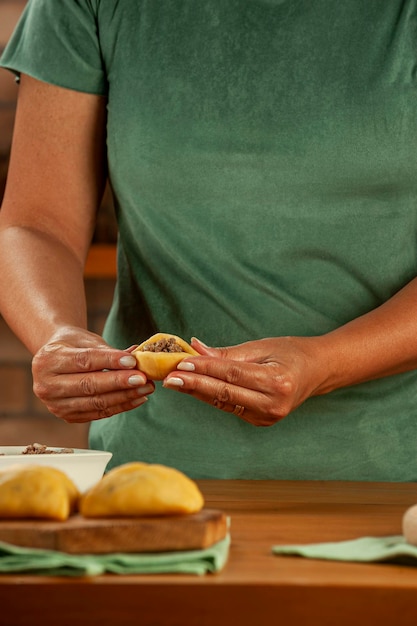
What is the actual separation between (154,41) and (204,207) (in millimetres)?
222

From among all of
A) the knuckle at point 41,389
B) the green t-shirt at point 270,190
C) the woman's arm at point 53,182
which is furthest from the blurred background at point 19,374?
the knuckle at point 41,389

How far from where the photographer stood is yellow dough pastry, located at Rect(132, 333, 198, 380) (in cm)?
101

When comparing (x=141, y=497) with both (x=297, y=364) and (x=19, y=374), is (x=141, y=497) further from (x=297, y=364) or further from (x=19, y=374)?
(x=19, y=374)

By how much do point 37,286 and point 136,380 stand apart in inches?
10.6

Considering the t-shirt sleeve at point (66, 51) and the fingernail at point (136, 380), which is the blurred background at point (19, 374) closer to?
the t-shirt sleeve at point (66, 51)

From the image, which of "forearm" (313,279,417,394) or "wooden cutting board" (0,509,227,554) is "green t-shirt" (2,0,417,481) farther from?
"wooden cutting board" (0,509,227,554)

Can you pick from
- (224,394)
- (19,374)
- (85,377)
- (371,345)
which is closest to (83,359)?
(85,377)

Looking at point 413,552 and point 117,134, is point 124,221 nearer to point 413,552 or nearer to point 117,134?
point 117,134

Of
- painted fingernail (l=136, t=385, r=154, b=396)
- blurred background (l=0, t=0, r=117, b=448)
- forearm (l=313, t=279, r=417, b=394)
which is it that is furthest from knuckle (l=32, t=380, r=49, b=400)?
blurred background (l=0, t=0, r=117, b=448)

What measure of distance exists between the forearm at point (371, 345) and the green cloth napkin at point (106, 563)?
1.71ft

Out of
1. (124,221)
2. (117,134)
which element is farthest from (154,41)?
(124,221)

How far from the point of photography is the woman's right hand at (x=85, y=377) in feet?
3.37

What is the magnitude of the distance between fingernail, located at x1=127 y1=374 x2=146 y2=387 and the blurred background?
118cm

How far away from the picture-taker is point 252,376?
102cm
